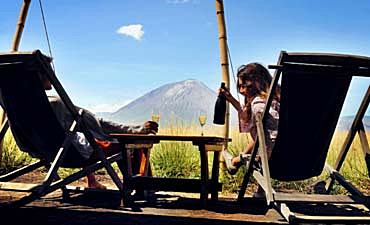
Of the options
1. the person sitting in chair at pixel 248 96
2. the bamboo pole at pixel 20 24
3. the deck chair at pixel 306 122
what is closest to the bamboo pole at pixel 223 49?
the person sitting in chair at pixel 248 96

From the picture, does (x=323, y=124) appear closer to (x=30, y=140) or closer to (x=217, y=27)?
(x=30, y=140)

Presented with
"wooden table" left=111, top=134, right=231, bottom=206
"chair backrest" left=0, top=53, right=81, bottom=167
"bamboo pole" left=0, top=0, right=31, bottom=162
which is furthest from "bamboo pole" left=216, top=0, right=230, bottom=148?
"bamboo pole" left=0, top=0, right=31, bottom=162

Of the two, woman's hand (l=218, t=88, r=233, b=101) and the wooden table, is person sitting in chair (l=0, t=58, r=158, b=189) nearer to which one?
the wooden table

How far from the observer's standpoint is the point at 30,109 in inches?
123

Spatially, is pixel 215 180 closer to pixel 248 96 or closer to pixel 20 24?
pixel 248 96

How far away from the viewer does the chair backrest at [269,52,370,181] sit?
2.66 meters

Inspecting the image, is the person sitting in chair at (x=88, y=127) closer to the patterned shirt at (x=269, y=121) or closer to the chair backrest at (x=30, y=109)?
the chair backrest at (x=30, y=109)

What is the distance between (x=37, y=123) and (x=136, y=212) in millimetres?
1005

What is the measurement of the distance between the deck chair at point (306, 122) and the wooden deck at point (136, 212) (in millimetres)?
307

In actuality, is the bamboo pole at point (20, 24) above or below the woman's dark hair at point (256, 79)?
above

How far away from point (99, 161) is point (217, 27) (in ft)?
8.74

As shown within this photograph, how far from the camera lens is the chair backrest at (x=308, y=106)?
2662 mm

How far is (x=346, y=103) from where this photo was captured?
119 inches

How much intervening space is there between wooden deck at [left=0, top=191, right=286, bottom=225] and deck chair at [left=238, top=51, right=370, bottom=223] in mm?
307
